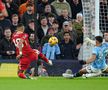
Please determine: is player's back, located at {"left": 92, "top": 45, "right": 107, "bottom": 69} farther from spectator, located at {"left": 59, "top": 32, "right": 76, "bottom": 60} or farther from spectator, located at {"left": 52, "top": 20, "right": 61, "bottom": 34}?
spectator, located at {"left": 52, "top": 20, "right": 61, "bottom": 34}

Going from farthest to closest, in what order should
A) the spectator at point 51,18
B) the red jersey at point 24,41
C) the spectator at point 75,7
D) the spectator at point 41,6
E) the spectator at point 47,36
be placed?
the spectator at point 75,7 < the spectator at point 41,6 < the spectator at point 51,18 < the spectator at point 47,36 < the red jersey at point 24,41

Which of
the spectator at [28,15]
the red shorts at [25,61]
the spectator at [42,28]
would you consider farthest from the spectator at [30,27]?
the red shorts at [25,61]

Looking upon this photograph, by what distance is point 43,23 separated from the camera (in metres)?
19.7

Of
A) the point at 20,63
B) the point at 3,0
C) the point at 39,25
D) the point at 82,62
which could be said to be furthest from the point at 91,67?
the point at 3,0

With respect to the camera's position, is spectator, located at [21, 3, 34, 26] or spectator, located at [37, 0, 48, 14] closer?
spectator, located at [21, 3, 34, 26]

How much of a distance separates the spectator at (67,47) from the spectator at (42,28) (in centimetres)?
75

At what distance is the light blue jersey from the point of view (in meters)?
16.8

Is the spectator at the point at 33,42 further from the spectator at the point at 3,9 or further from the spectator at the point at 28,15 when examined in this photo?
the spectator at the point at 3,9

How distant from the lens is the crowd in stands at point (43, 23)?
18969 mm

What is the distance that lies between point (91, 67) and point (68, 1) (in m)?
4.61

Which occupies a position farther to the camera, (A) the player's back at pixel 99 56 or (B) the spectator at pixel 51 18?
(B) the spectator at pixel 51 18

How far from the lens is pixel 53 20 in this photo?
1998cm

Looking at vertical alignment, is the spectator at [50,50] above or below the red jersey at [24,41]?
below

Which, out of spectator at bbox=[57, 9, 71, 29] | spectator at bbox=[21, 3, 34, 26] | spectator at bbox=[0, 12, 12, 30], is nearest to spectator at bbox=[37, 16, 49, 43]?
spectator at bbox=[21, 3, 34, 26]
